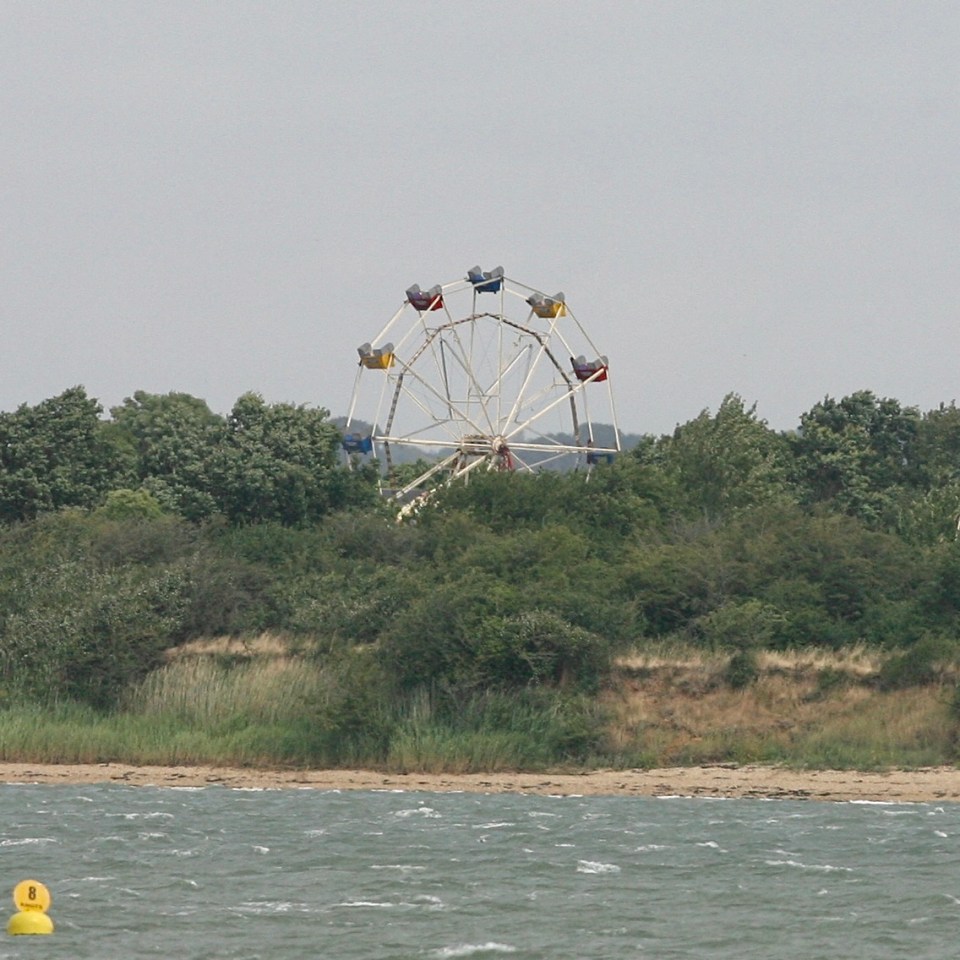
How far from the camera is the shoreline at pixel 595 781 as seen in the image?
3219 centimetres

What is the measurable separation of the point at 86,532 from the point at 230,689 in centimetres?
1023

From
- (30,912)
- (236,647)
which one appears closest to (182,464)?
(236,647)

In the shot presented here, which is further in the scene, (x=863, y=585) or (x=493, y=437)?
(x=493, y=437)

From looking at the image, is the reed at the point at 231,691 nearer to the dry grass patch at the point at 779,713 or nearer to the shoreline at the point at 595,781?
the shoreline at the point at 595,781

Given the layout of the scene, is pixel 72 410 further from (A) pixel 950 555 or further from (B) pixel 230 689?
(A) pixel 950 555

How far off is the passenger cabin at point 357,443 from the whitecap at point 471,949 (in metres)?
38.2

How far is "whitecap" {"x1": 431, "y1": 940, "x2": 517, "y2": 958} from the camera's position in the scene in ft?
67.1

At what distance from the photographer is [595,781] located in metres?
33.4

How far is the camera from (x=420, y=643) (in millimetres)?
35969

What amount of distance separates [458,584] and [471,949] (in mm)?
17270

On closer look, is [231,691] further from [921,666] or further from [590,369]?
[590,369]

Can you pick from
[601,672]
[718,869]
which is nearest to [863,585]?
[601,672]

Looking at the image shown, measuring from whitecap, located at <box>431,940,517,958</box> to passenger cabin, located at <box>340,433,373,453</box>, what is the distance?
38.2 meters

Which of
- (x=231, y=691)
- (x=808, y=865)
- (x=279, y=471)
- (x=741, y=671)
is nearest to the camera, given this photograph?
(x=808, y=865)
